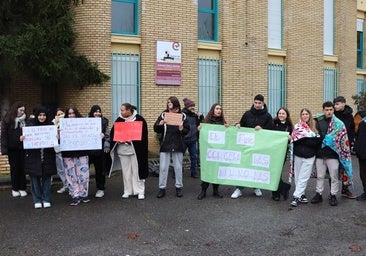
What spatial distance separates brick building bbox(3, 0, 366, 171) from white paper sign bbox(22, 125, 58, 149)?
5.63m

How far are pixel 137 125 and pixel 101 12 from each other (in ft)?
19.9

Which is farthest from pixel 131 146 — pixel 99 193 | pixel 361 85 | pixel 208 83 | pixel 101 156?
pixel 361 85

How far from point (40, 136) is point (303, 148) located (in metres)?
4.40

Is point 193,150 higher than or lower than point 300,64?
lower

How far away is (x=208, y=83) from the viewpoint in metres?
15.1

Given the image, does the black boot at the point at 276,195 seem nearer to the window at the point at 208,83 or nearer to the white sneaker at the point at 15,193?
the white sneaker at the point at 15,193

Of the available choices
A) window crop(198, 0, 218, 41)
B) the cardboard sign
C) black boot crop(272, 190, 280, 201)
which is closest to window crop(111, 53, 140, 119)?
window crop(198, 0, 218, 41)

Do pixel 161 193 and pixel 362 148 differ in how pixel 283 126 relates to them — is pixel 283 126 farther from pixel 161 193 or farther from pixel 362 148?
pixel 161 193

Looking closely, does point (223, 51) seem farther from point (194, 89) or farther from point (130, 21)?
point (130, 21)

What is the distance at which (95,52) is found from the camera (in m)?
12.9

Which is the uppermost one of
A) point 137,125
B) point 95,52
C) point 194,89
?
point 95,52

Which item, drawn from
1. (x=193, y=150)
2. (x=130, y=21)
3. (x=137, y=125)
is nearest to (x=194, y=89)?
(x=130, y=21)

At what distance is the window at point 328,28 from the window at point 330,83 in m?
0.76

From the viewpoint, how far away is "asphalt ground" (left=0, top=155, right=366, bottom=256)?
216 inches
